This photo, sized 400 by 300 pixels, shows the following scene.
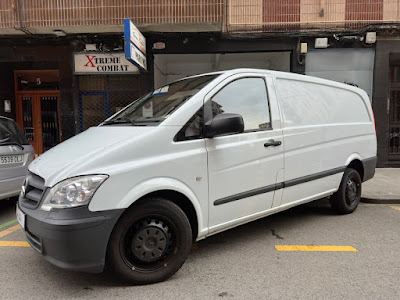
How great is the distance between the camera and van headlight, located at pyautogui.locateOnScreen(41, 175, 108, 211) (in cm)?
236

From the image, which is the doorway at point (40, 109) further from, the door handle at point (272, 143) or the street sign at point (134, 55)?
the door handle at point (272, 143)

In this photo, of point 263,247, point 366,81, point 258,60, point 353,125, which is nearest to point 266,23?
point 258,60

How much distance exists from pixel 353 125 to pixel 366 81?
16.5 ft

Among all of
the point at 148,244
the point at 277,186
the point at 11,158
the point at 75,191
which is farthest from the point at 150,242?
the point at 11,158

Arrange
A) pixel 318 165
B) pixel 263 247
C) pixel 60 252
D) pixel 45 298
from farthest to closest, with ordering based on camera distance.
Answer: pixel 318 165 → pixel 263 247 → pixel 45 298 → pixel 60 252

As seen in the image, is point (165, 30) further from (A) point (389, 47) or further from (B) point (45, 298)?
(B) point (45, 298)

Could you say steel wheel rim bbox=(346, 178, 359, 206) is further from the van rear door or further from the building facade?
the building facade

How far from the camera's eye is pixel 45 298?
2525mm

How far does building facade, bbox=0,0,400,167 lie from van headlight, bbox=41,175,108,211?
6.09m

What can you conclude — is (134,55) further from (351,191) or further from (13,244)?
(351,191)

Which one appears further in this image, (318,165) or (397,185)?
(397,185)

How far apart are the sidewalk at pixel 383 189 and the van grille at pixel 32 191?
5.27 m

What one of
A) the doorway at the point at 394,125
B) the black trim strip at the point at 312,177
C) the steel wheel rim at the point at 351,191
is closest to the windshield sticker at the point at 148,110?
the black trim strip at the point at 312,177

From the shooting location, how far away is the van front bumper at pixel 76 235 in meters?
2.32
